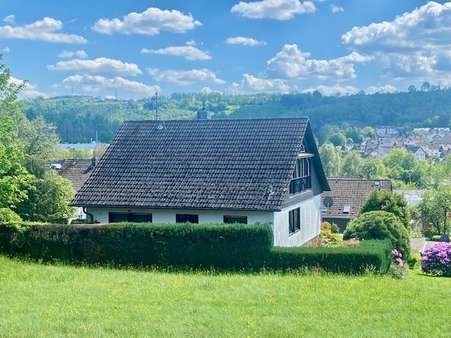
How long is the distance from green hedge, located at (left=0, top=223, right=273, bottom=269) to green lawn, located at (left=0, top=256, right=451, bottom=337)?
8.41 feet

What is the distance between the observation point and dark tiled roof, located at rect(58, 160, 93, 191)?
46.9 m

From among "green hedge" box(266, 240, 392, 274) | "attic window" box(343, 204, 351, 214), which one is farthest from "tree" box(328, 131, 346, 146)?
"green hedge" box(266, 240, 392, 274)

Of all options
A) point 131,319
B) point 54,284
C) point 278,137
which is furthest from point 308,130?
point 131,319

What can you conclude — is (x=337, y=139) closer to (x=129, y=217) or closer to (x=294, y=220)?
(x=294, y=220)

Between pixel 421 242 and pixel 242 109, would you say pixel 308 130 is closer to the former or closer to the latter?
pixel 421 242

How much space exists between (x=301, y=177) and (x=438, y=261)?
7565 mm

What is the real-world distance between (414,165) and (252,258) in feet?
394

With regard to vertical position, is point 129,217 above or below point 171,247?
above

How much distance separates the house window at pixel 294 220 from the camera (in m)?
27.3

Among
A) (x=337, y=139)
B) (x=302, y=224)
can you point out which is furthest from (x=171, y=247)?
(x=337, y=139)

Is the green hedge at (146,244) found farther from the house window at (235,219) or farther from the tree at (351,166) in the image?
the tree at (351,166)

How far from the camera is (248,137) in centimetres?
2861

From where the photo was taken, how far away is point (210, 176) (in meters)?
26.8

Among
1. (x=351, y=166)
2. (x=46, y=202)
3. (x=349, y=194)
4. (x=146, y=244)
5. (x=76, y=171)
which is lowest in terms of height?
(x=351, y=166)
